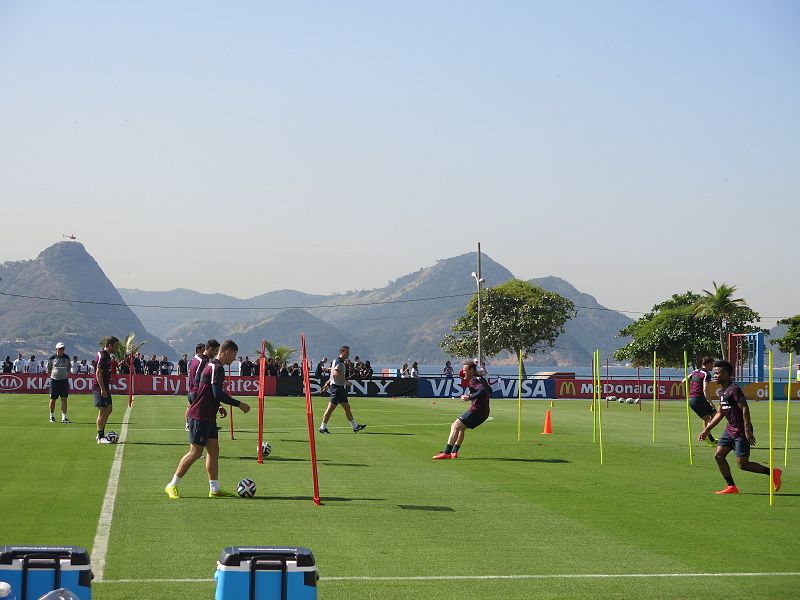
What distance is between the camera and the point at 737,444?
14273mm

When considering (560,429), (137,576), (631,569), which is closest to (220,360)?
(137,576)

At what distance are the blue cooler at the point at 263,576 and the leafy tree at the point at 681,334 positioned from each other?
251 ft

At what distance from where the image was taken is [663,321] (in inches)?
3403

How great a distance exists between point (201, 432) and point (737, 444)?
22.6 feet

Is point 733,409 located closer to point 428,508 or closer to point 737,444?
point 737,444

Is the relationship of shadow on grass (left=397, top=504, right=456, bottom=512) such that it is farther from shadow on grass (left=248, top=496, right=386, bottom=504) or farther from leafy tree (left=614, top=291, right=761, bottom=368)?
leafy tree (left=614, top=291, right=761, bottom=368)

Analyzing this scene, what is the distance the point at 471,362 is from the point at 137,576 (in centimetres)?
991

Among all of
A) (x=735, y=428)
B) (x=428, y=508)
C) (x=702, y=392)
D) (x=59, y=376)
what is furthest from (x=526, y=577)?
(x=59, y=376)

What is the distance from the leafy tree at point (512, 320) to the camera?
8419 cm

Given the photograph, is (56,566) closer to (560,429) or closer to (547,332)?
(560,429)

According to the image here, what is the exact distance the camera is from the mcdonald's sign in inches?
2180

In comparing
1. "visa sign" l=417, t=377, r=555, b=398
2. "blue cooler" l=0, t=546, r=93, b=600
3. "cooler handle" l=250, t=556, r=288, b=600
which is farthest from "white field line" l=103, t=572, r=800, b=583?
"visa sign" l=417, t=377, r=555, b=398

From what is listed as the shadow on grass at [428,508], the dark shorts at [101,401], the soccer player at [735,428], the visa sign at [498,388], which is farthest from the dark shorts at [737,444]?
the visa sign at [498,388]

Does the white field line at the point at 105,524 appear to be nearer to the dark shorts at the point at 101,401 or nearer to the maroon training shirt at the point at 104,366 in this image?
the dark shorts at the point at 101,401
